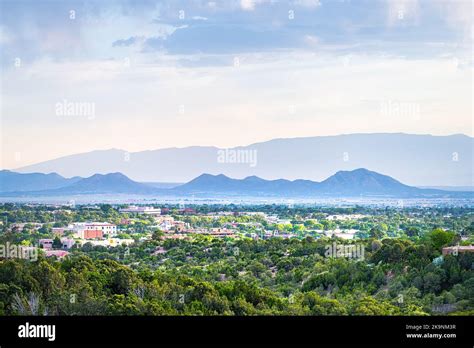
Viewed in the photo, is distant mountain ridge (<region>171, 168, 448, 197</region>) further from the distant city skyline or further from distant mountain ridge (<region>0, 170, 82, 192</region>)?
distant mountain ridge (<region>0, 170, 82, 192</region>)

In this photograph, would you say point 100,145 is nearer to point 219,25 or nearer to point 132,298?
point 219,25

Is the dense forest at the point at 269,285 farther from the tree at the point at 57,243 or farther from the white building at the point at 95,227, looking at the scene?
the white building at the point at 95,227

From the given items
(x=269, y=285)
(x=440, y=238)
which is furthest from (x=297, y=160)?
(x=269, y=285)

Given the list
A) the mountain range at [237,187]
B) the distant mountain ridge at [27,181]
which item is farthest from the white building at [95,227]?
the distant mountain ridge at [27,181]

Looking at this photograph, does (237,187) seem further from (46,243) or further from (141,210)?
(46,243)

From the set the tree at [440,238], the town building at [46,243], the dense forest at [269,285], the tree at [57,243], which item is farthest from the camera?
the tree at [57,243]
